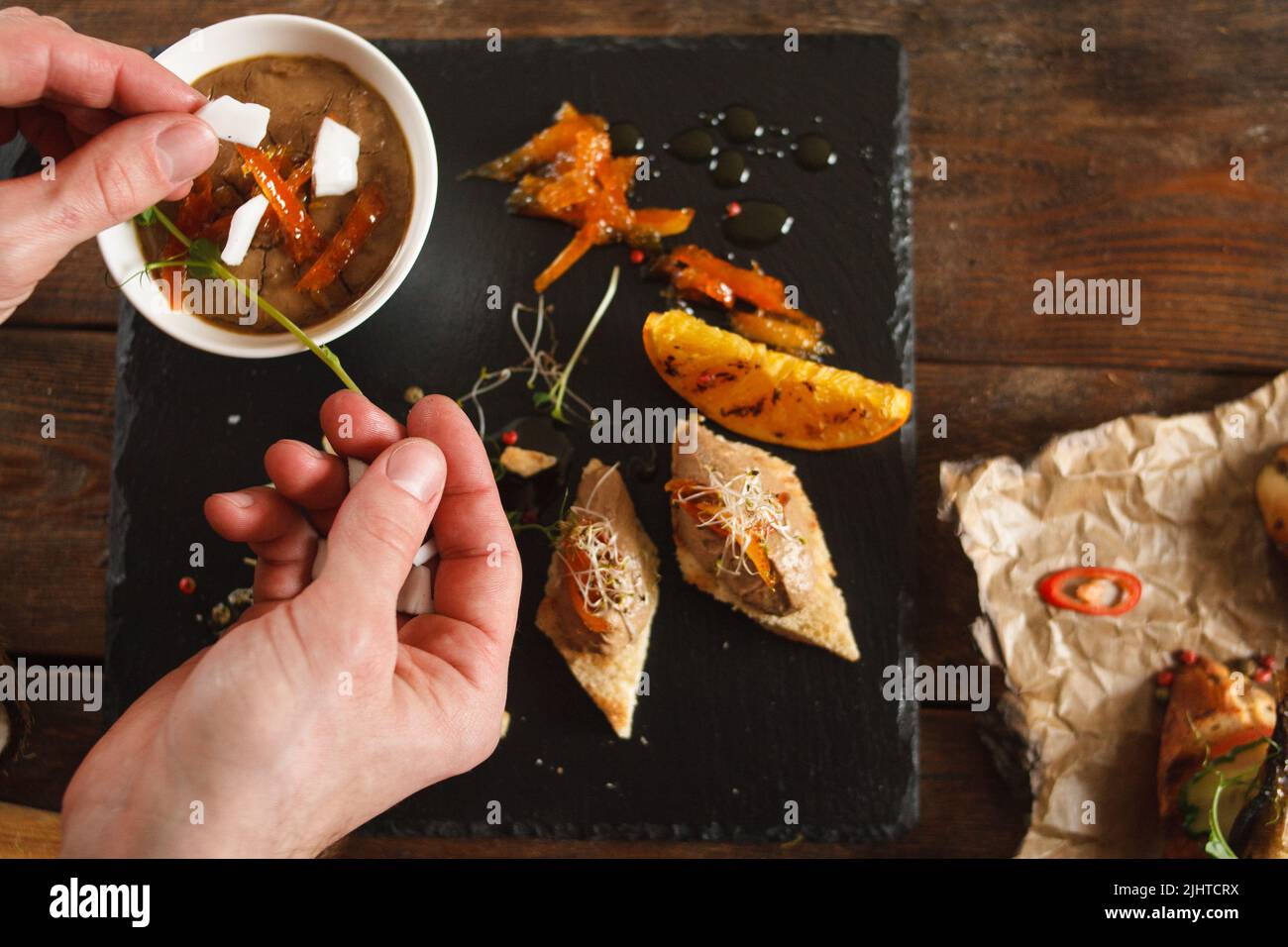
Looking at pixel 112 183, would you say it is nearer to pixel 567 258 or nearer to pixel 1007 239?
pixel 567 258

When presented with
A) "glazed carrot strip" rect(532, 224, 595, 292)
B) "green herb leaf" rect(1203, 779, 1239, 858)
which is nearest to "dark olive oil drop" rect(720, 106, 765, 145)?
"glazed carrot strip" rect(532, 224, 595, 292)

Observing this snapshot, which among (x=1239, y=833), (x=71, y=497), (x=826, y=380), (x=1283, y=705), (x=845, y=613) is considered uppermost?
(x=826, y=380)

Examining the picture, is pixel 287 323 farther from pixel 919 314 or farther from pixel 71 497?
pixel 919 314

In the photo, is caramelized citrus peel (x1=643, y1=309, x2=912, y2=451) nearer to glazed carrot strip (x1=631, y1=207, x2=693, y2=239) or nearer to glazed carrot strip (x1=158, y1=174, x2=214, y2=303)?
glazed carrot strip (x1=631, y1=207, x2=693, y2=239)

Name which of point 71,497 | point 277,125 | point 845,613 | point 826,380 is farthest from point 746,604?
point 71,497

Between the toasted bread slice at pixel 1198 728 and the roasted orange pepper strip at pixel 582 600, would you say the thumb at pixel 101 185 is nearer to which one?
the roasted orange pepper strip at pixel 582 600

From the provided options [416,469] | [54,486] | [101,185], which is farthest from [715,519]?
[54,486]

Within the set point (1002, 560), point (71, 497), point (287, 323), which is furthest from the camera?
point (71, 497)

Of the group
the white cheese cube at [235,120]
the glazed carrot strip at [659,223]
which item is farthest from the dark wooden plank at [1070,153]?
the white cheese cube at [235,120]
